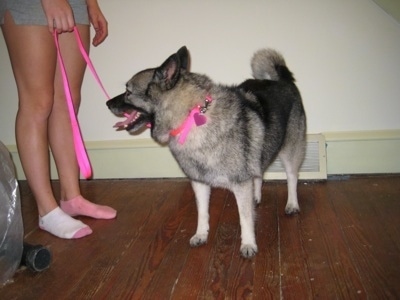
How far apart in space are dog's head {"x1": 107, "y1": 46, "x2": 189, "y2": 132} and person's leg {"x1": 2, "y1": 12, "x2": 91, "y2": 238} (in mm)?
313

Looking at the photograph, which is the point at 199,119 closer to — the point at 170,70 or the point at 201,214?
the point at 170,70

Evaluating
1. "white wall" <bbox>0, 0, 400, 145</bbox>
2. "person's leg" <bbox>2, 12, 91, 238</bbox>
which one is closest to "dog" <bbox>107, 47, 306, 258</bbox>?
"person's leg" <bbox>2, 12, 91, 238</bbox>

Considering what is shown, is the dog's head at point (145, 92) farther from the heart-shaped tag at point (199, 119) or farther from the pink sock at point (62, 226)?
the pink sock at point (62, 226)

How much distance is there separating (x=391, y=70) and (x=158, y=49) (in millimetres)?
1466

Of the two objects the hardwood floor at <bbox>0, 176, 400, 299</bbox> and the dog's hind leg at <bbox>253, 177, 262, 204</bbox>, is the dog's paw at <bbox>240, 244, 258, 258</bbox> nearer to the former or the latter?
the hardwood floor at <bbox>0, 176, 400, 299</bbox>

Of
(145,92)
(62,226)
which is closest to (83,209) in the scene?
(62,226)

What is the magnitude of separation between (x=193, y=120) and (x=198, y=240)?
558mm

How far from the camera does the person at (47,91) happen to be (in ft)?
4.71

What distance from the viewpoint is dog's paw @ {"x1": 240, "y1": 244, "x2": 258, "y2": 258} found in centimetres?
146

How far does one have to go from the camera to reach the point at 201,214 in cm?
165

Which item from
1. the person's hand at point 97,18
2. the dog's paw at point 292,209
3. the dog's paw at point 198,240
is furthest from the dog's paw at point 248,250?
the person's hand at point 97,18

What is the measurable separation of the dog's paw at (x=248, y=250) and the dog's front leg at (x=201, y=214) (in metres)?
0.20

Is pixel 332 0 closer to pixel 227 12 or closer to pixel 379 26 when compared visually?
pixel 379 26

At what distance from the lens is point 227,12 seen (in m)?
2.18
